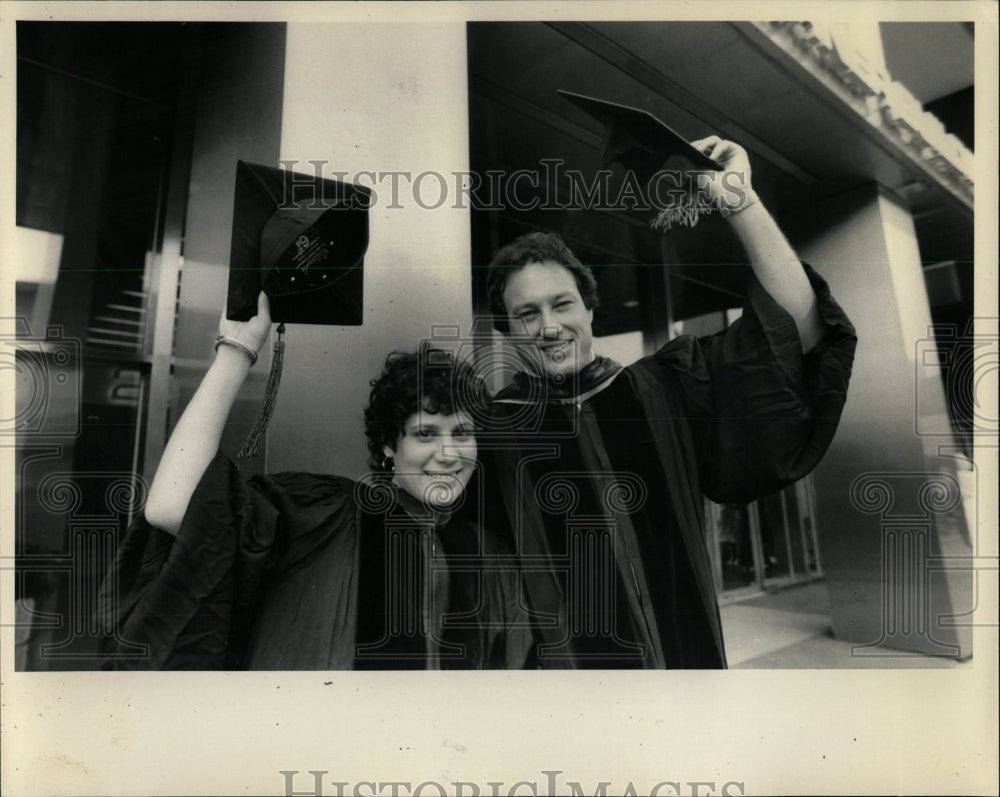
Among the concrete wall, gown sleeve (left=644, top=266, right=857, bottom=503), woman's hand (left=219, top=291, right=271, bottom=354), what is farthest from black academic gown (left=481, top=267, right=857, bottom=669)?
woman's hand (left=219, top=291, right=271, bottom=354)

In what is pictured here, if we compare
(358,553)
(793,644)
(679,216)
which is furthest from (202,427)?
(793,644)

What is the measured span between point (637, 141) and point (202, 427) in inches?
54.8

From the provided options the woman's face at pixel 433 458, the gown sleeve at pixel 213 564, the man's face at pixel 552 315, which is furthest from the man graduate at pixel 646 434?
the gown sleeve at pixel 213 564

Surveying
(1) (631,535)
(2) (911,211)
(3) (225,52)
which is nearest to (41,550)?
(3) (225,52)

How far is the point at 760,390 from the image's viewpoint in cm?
168

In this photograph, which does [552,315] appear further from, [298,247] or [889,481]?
[889,481]

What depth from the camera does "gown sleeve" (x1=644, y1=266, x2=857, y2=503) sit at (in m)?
1.68

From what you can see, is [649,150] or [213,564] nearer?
[213,564]

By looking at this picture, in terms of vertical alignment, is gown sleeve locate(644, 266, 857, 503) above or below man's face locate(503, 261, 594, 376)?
below

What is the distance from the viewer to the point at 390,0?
1.72 metres

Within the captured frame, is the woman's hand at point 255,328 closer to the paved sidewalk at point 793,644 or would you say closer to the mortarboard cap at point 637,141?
the mortarboard cap at point 637,141

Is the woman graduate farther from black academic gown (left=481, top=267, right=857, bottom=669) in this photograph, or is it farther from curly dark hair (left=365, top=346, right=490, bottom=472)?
black academic gown (left=481, top=267, right=857, bottom=669)

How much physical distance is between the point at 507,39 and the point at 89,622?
1.92 meters

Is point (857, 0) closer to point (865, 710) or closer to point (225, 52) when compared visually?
Answer: point (225, 52)
